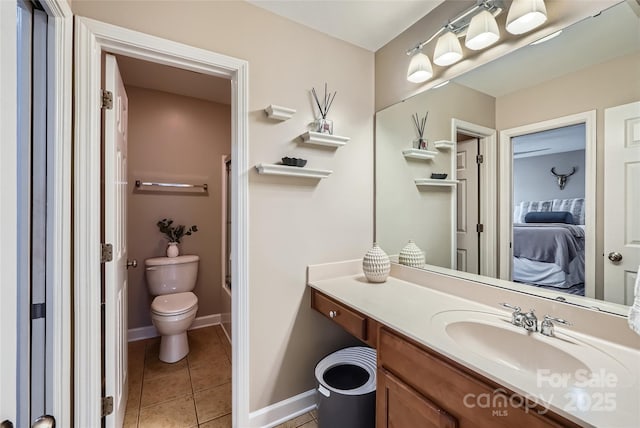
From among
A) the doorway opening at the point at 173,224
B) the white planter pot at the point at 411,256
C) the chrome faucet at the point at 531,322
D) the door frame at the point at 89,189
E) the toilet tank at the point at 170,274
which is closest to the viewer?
the chrome faucet at the point at 531,322

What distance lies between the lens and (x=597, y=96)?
1.09 meters

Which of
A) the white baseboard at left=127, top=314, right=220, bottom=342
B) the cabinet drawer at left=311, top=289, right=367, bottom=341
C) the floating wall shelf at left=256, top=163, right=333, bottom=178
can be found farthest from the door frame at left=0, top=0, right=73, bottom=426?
the white baseboard at left=127, top=314, right=220, bottom=342

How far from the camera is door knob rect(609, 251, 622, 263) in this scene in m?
1.06

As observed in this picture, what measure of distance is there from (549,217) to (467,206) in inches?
15.8

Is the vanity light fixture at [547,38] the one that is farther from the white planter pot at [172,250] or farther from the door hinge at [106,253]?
the white planter pot at [172,250]

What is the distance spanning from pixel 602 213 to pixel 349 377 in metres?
1.49

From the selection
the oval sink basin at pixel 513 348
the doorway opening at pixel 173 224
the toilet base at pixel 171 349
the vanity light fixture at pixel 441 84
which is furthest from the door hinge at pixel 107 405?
the vanity light fixture at pixel 441 84

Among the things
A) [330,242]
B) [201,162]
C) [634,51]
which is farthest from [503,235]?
[201,162]

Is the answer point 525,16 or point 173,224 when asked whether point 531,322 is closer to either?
point 525,16

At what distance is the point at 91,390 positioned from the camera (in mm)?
1270

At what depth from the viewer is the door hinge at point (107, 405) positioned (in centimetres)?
137

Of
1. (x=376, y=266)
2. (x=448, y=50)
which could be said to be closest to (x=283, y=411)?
(x=376, y=266)

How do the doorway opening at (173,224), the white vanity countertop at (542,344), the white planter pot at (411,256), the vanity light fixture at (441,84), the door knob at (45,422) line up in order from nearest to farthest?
the door knob at (45,422) → the white vanity countertop at (542,344) → the vanity light fixture at (441,84) → the white planter pot at (411,256) → the doorway opening at (173,224)

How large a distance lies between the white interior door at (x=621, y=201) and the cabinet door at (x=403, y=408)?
79cm
